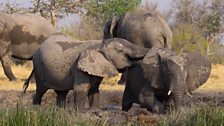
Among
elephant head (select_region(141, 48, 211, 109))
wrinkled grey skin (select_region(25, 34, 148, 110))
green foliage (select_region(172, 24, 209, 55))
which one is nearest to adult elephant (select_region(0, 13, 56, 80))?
wrinkled grey skin (select_region(25, 34, 148, 110))

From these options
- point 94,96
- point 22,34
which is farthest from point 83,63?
point 22,34

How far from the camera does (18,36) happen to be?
1461 cm

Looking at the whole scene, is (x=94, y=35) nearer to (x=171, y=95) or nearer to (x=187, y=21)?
(x=187, y=21)

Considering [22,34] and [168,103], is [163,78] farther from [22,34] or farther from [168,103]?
[22,34]

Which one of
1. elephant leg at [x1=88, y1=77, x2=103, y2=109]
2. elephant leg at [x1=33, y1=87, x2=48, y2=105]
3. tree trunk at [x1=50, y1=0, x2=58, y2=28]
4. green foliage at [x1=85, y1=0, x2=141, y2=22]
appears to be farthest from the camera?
green foliage at [x1=85, y1=0, x2=141, y2=22]

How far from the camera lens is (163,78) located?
8.11 meters

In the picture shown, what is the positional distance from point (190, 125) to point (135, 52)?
8.77ft

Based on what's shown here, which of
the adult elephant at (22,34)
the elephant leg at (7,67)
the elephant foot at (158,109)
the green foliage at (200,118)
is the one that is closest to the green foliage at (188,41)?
the adult elephant at (22,34)

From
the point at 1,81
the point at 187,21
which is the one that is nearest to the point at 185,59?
the point at 1,81

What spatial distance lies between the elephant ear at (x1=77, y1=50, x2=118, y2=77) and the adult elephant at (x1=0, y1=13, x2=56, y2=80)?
6.46 metres

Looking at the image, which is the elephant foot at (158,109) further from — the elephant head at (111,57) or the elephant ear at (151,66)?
the elephant head at (111,57)

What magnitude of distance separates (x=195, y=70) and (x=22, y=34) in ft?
22.7

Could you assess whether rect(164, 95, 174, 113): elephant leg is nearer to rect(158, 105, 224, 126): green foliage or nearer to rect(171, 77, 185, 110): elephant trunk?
rect(171, 77, 185, 110): elephant trunk

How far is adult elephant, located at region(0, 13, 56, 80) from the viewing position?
14547 mm
